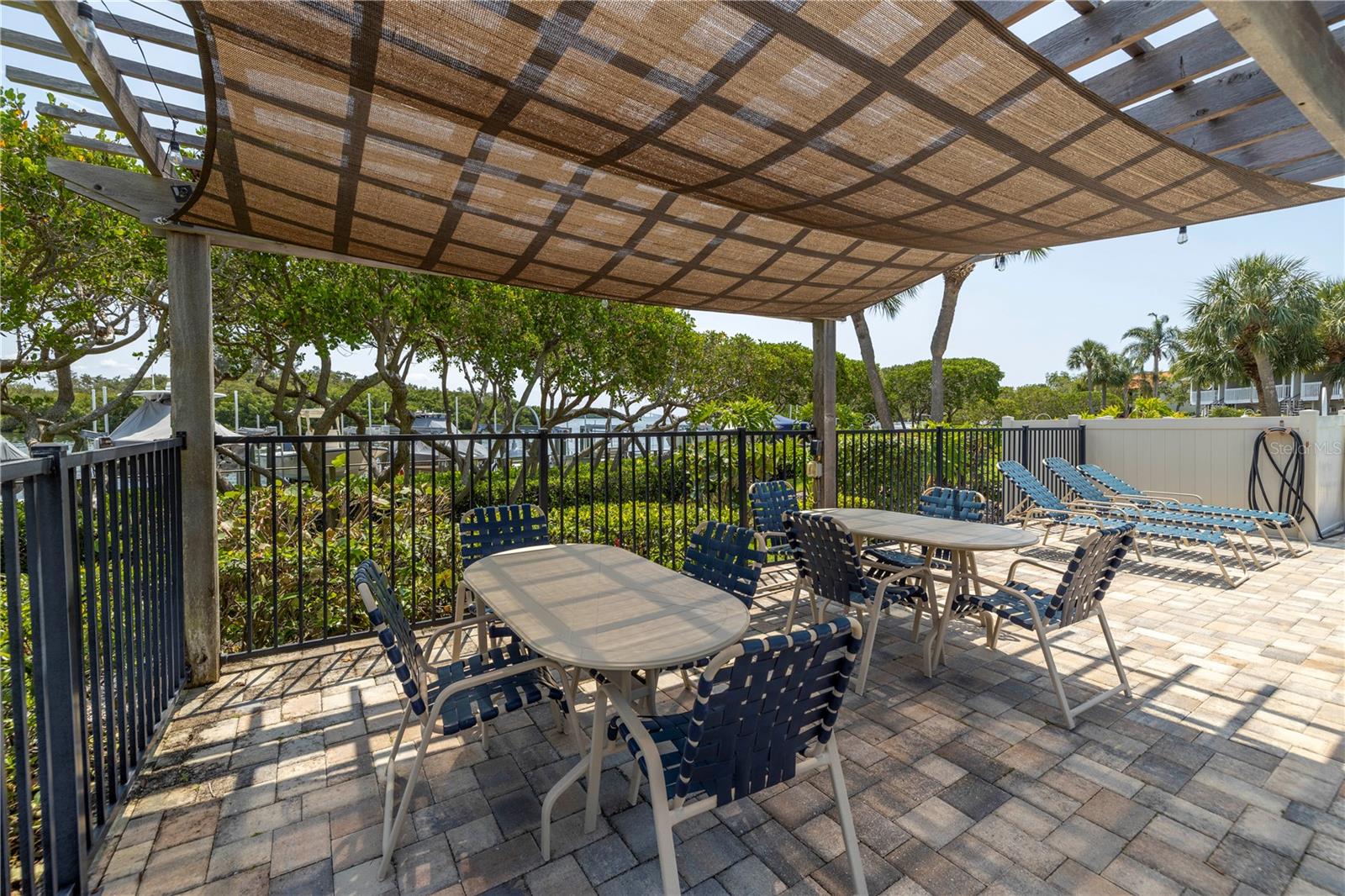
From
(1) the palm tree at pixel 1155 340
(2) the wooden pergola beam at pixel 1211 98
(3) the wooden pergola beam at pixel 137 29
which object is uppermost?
(1) the palm tree at pixel 1155 340

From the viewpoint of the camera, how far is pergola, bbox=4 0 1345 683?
167 centimetres

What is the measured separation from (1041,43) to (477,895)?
3.49 meters

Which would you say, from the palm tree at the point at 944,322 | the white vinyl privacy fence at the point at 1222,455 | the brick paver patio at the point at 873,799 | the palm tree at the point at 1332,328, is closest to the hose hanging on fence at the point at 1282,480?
the white vinyl privacy fence at the point at 1222,455

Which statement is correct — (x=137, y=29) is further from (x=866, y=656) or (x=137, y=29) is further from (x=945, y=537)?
(x=945, y=537)

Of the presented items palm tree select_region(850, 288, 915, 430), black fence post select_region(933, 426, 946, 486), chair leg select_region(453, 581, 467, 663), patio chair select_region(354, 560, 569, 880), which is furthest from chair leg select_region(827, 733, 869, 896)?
palm tree select_region(850, 288, 915, 430)

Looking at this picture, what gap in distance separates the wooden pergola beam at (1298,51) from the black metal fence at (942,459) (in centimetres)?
368

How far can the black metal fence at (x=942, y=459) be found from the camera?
6.40 meters

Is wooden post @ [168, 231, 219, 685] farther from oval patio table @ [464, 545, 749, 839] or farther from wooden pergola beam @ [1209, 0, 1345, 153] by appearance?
wooden pergola beam @ [1209, 0, 1345, 153]

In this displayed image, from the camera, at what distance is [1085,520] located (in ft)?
19.1

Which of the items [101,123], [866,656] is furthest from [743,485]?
[101,123]

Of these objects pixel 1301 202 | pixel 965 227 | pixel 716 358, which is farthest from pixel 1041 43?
pixel 716 358

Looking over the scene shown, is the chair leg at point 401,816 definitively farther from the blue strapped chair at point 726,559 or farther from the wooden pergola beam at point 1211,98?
the wooden pergola beam at point 1211,98

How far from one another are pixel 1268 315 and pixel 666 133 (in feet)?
91.8

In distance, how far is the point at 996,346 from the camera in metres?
33.4
